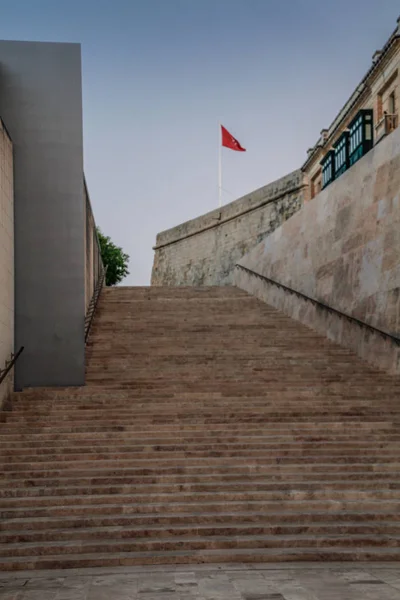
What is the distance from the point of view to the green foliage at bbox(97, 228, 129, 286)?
118ft

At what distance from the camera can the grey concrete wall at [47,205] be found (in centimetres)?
888

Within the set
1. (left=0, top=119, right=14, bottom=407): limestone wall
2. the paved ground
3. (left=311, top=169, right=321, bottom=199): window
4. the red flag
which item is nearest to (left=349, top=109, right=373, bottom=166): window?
(left=311, top=169, right=321, bottom=199): window

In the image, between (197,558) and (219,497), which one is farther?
(219,497)

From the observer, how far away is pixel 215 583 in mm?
4277

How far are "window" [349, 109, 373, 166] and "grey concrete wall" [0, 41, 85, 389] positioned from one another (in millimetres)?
7305

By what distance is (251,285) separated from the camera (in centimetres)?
1708

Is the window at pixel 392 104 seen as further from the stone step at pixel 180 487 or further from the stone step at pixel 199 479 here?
the stone step at pixel 180 487

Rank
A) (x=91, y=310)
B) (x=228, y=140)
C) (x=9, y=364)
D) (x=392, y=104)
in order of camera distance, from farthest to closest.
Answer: (x=228, y=140)
(x=392, y=104)
(x=91, y=310)
(x=9, y=364)

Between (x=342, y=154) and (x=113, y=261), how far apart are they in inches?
885

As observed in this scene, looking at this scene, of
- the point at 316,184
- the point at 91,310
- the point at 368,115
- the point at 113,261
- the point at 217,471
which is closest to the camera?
the point at 217,471

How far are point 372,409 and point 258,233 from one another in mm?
16282

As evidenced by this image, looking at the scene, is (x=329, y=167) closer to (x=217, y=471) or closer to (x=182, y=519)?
(x=217, y=471)

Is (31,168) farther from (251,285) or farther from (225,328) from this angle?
(251,285)

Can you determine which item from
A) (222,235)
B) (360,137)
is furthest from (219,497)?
(222,235)
